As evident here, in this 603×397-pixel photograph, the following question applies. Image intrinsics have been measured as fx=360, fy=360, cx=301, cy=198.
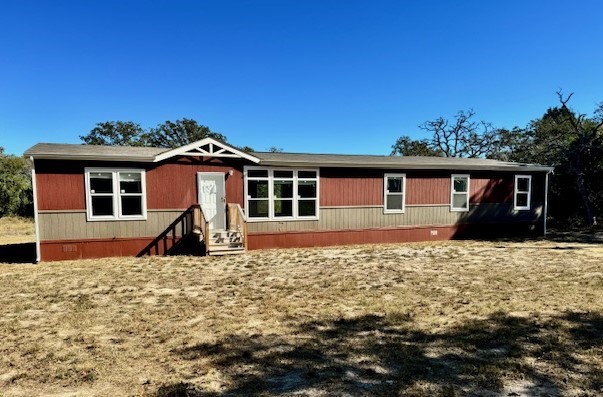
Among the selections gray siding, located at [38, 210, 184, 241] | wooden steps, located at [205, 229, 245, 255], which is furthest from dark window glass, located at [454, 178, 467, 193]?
gray siding, located at [38, 210, 184, 241]

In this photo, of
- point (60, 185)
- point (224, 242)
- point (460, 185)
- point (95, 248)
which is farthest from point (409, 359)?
point (460, 185)

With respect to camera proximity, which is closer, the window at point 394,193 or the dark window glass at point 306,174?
the dark window glass at point 306,174

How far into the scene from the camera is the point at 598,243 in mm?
12016

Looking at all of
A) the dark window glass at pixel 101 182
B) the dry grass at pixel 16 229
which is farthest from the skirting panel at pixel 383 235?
the dry grass at pixel 16 229

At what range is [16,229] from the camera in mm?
18797

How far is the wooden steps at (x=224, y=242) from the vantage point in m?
9.96

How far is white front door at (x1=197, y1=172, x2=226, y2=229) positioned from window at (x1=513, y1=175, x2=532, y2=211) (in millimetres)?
11399

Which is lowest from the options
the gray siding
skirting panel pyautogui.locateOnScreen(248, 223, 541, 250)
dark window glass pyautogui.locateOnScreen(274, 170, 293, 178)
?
skirting panel pyautogui.locateOnScreen(248, 223, 541, 250)

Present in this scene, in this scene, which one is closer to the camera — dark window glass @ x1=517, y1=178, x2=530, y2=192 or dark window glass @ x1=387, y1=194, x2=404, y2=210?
dark window glass @ x1=387, y1=194, x2=404, y2=210

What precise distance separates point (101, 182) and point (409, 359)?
9.32m

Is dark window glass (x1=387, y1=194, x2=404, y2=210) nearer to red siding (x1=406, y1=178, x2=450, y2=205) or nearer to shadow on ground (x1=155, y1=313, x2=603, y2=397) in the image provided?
red siding (x1=406, y1=178, x2=450, y2=205)

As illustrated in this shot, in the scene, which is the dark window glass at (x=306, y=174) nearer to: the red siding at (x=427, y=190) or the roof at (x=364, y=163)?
the roof at (x=364, y=163)

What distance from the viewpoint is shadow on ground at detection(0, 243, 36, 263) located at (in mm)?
9688

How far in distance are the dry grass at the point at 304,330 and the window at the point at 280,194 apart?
3.46 metres
